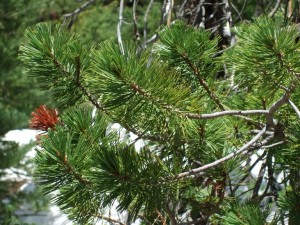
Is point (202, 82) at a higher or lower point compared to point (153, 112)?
higher

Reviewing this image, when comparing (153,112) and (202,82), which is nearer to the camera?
(153,112)

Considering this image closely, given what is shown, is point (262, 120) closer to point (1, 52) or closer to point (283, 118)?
point (283, 118)

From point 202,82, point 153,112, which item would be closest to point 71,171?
point 153,112

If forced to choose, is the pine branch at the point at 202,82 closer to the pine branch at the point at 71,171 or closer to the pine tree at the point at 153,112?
the pine tree at the point at 153,112

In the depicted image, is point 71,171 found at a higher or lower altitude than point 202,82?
lower

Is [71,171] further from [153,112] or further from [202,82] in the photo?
[202,82]

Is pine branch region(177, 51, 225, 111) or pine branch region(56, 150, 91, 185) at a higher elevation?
pine branch region(177, 51, 225, 111)

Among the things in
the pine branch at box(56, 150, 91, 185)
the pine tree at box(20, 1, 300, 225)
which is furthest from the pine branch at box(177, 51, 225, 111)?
the pine branch at box(56, 150, 91, 185)

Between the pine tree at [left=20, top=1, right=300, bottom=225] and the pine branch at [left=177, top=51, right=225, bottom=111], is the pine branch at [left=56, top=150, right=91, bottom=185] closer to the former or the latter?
the pine tree at [left=20, top=1, right=300, bottom=225]

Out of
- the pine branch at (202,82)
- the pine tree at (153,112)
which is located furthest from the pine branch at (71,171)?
the pine branch at (202,82)
